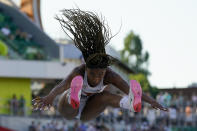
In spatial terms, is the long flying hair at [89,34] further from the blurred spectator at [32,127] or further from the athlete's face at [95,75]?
the blurred spectator at [32,127]

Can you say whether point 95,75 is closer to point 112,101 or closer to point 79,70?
point 79,70

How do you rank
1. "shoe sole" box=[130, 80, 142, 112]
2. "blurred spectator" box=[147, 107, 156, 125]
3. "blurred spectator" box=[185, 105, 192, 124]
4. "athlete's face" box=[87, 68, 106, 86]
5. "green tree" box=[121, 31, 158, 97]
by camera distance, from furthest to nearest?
"green tree" box=[121, 31, 158, 97]
"blurred spectator" box=[185, 105, 192, 124]
"blurred spectator" box=[147, 107, 156, 125]
"athlete's face" box=[87, 68, 106, 86]
"shoe sole" box=[130, 80, 142, 112]

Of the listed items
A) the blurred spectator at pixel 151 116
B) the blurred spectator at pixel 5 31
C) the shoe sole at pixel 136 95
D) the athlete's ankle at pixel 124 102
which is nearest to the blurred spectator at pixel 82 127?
the blurred spectator at pixel 151 116

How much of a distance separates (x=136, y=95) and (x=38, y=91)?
20220mm

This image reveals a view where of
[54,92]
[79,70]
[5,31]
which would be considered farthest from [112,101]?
[5,31]

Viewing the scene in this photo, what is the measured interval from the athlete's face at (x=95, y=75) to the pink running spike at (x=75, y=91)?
0.73m

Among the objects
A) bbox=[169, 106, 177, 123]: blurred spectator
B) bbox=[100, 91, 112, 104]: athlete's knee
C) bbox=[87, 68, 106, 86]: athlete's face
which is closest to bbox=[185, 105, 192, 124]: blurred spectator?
bbox=[169, 106, 177, 123]: blurred spectator

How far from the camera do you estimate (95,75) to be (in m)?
9.73

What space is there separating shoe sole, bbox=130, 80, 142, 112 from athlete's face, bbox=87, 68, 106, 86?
2.51 feet

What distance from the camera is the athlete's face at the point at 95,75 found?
31.7ft

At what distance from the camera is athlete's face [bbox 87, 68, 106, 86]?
967 cm

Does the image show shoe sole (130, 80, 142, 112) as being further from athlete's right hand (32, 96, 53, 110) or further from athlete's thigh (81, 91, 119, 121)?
athlete's right hand (32, 96, 53, 110)

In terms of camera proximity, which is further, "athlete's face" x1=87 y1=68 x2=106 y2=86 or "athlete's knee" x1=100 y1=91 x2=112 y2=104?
"athlete's knee" x1=100 y1=91 x2=112 y2=104

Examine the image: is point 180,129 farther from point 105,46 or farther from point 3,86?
point 105,46
